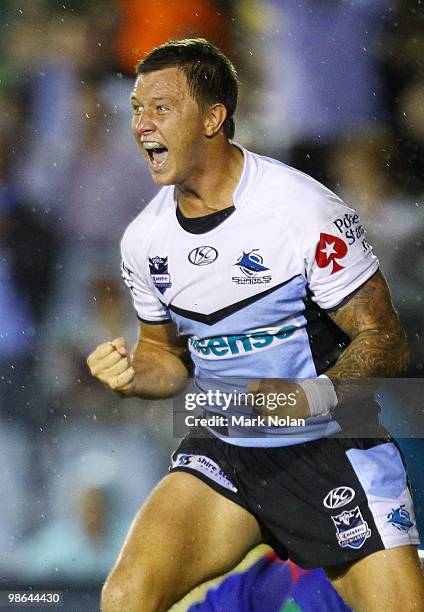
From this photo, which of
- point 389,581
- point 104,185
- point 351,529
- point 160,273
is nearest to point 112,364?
point 160,273

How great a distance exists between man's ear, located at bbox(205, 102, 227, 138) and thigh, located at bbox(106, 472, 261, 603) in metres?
0.98

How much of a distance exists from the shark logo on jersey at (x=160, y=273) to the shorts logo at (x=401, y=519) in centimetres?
89

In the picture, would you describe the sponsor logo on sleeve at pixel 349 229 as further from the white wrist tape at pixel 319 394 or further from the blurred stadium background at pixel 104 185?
the blurred stadium background at pixel 104 185

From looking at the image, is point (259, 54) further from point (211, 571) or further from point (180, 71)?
point (211, 571)

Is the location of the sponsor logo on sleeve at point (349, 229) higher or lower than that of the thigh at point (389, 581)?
higher

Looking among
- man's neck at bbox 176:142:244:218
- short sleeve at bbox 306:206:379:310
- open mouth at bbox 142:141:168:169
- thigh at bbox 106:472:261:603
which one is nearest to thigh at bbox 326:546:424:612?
thigh at bbox 106:472:261:603

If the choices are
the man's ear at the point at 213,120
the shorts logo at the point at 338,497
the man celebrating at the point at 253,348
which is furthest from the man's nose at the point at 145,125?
the shorts logo at the point at 338,497

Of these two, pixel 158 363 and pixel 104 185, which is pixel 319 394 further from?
pixel 104 185

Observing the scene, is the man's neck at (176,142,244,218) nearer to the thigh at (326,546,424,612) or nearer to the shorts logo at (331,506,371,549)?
the shorts logo at (331,506,371,549)

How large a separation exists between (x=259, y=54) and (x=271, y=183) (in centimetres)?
96

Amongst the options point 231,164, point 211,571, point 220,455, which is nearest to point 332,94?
point 231,164

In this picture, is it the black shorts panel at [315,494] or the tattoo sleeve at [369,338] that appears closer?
the tattoo sleeve at [369,338]

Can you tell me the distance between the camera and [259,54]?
3.79 meters

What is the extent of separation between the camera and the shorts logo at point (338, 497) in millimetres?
2943
